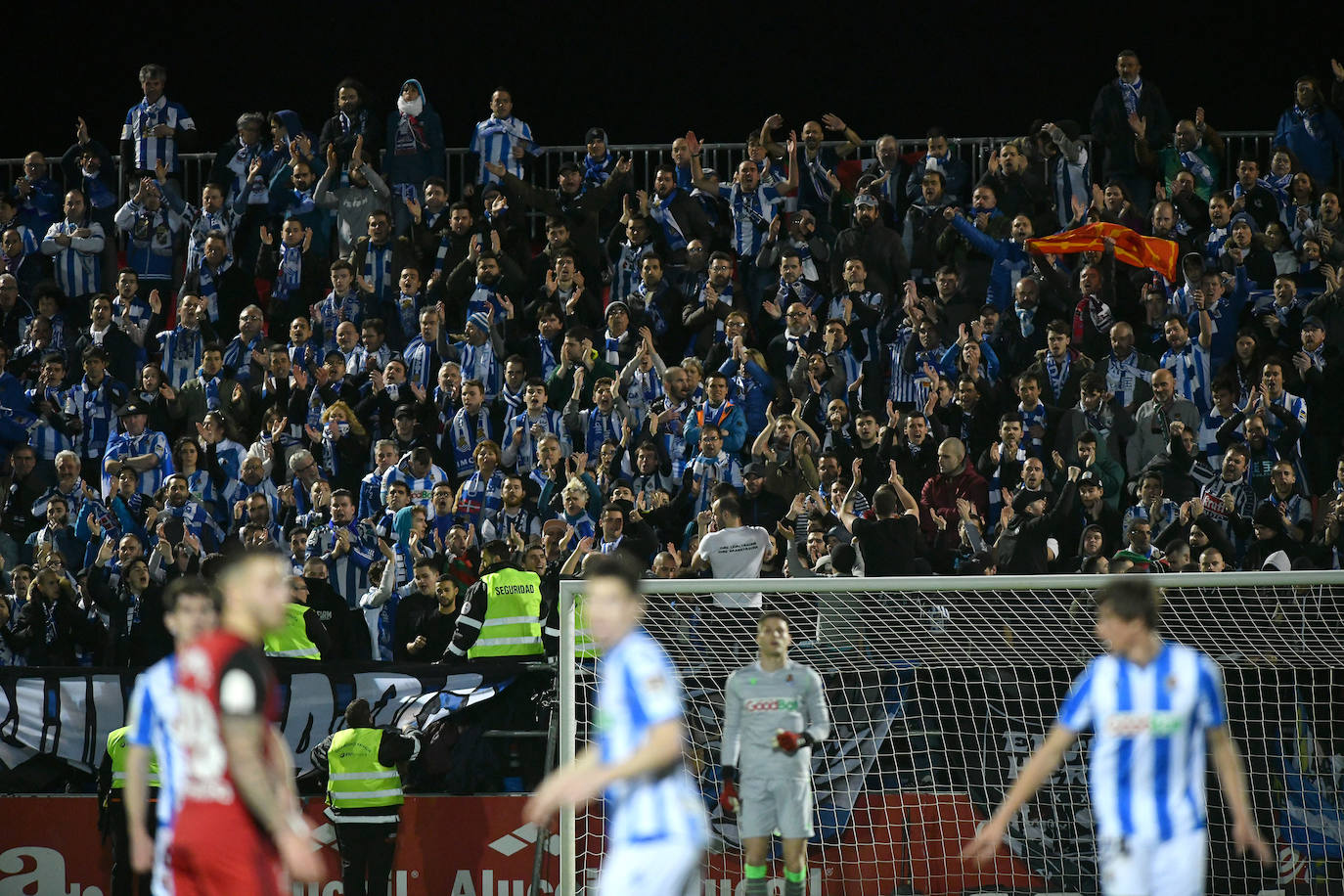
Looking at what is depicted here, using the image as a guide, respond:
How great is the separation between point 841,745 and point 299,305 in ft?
24.1

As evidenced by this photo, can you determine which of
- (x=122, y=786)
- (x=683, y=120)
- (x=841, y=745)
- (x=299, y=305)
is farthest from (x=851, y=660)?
(x=683, y=120)

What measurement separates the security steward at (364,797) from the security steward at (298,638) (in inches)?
40.6

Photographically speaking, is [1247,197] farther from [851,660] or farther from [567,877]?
[567,877]

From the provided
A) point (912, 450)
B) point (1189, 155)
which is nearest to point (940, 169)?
point (1189, 155)

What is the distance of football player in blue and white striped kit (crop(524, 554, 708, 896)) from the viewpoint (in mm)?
5336

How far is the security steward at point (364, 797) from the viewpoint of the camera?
1024cm

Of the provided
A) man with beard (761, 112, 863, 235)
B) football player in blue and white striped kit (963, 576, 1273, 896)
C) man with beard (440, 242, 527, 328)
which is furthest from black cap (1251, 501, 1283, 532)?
man with beard (440, 242, 527, 328)

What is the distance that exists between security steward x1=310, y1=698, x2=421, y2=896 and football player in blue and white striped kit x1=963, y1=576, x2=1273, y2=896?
4880 millimetres

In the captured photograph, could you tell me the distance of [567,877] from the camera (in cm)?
936

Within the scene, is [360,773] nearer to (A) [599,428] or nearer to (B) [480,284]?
(A) [599,428]

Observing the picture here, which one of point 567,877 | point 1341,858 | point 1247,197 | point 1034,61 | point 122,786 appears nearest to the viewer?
point 567,877

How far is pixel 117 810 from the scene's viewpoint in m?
10.9

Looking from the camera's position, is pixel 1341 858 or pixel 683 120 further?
pixel 683 120

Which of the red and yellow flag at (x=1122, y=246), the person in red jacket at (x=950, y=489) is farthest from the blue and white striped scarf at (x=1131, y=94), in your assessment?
the person in red jacket at (x=950, y=489)
